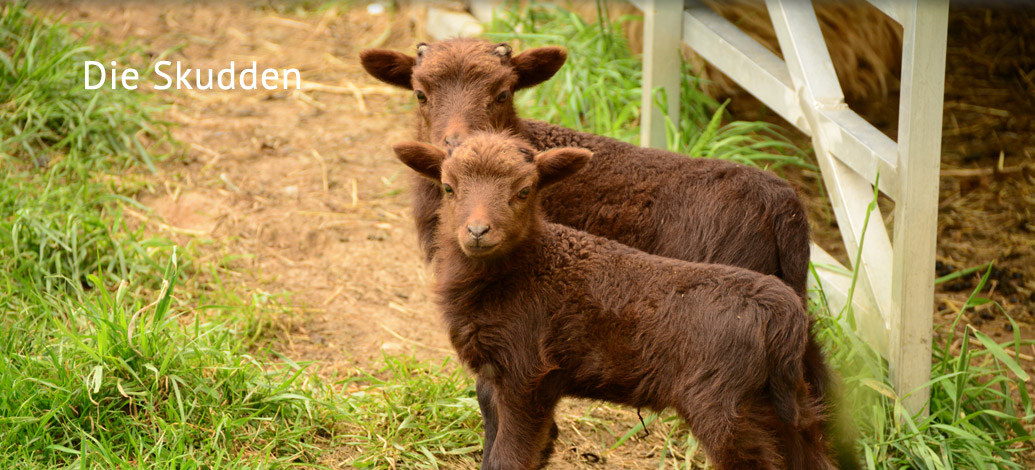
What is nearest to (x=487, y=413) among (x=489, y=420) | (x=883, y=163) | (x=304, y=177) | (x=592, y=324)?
(x=489, y=420)

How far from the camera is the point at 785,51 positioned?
4852 mm

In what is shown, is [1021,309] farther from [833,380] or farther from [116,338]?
[116,338]

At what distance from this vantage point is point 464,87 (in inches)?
175

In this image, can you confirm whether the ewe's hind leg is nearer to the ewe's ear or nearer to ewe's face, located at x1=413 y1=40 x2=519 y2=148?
ewe's face, located at x1=413 y1=40 x2=519 y2=148

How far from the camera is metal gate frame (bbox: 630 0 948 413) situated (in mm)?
4027

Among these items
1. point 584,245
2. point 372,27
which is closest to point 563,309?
point 584,245

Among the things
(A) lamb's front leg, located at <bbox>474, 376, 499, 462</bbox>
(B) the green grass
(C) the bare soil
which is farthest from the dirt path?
(A) lamb's front leg, located at <bbox>474, 376, 499, 462</bbox>

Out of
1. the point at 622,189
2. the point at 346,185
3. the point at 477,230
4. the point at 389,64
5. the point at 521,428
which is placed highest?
the point at 477,230

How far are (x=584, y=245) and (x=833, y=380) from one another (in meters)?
1.14

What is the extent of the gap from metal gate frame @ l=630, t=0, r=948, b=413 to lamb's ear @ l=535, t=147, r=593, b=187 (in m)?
1.33

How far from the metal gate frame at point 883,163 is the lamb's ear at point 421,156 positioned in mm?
1836

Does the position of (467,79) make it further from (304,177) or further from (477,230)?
(304,177)

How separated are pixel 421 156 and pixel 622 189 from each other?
0.95 metres

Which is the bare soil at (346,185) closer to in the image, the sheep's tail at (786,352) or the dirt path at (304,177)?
the dirt path at (304,177)
